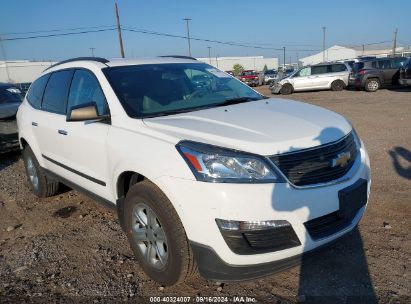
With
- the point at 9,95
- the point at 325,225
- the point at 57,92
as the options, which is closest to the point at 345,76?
the point at 9,95

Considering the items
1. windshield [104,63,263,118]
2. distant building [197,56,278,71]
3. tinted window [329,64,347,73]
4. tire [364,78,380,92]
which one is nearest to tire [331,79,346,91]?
tinted window [329,64,347,73]

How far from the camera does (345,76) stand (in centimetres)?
2081

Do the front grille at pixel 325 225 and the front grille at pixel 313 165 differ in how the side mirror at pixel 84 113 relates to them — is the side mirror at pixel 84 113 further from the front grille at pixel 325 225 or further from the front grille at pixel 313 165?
the front grille at pixel 325 225

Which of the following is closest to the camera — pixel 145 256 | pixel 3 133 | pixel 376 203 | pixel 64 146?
pixel 145 256

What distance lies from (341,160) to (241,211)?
2.97 ft

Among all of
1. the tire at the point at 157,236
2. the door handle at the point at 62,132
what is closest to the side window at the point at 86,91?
the door handle at the point at 62,132

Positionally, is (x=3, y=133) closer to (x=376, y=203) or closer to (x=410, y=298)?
(x=376, y=203)

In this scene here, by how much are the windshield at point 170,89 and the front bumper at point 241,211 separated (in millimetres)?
1008

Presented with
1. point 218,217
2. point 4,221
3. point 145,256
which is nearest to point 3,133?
point 4,221

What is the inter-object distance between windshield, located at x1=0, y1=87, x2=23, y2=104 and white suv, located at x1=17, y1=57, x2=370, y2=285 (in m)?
5.12

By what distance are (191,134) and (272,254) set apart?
99cm

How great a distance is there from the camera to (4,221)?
475 cm

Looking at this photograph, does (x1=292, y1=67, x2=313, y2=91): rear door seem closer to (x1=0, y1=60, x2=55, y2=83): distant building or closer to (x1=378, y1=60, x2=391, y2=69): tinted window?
(x1=378, y1=60, x2=391, y2=69): tinted window

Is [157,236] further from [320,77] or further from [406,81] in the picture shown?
[320,77]
